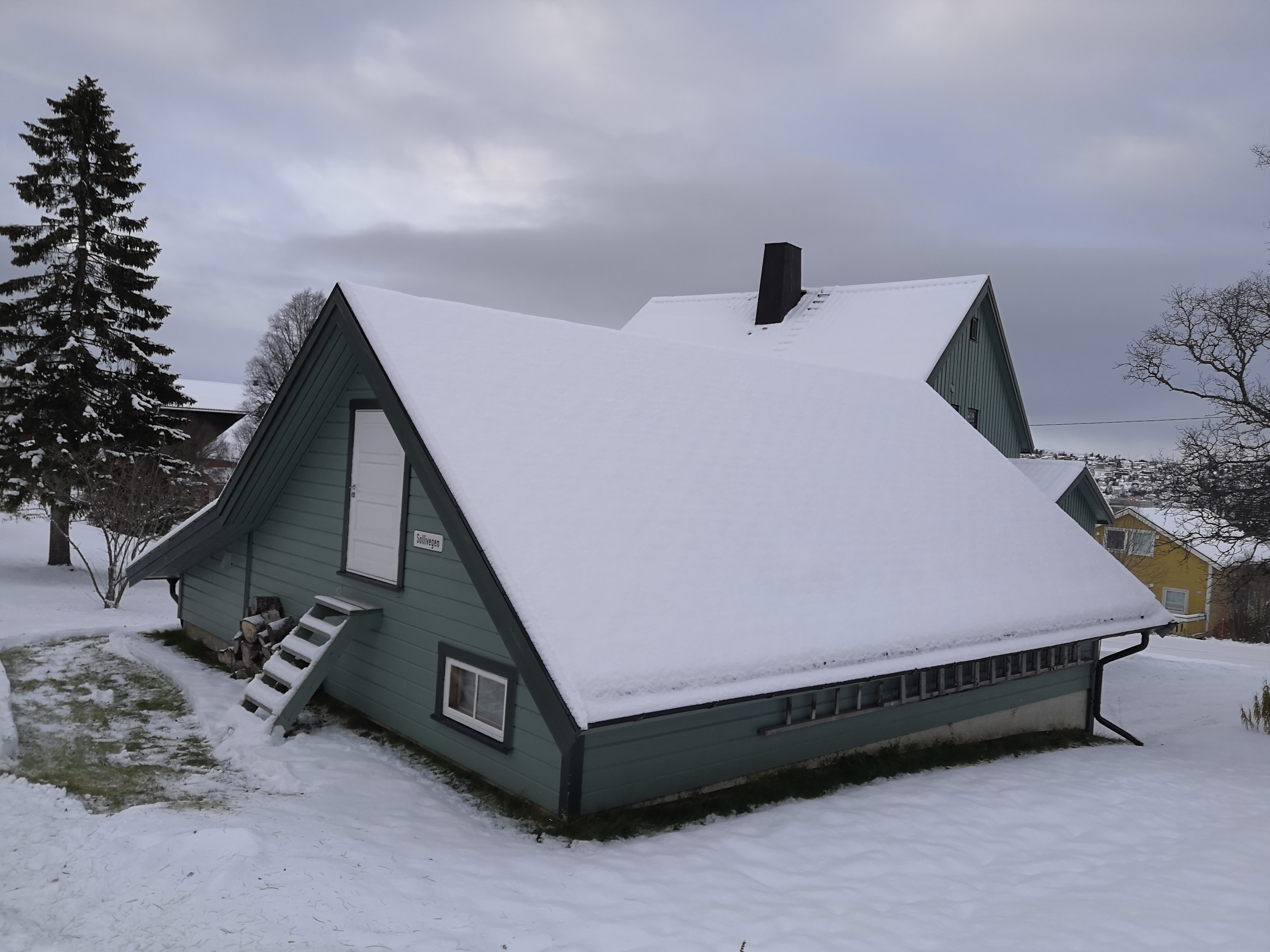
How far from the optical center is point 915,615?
877 cm

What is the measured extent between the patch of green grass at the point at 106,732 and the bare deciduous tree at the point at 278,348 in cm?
3238

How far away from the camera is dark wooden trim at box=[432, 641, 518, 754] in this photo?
6883 millimetres

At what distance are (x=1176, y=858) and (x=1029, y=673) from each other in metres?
4.24

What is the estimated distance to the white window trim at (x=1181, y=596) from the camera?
3822 centimetres

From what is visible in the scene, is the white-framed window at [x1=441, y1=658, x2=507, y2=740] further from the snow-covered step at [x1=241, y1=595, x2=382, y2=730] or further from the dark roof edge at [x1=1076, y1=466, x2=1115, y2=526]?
the dark roof edge at [x1=1076, y1=466, x2=1115, y2=526]

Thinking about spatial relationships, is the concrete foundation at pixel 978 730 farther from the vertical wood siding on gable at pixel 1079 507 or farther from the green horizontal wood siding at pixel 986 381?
the green horizontal wood siding at pixel 986 381

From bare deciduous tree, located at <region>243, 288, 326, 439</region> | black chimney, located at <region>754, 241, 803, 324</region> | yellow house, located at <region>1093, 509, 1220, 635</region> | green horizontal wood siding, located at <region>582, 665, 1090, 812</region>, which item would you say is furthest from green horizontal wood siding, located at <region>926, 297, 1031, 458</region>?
bare deciduous tree, located at <region>243, 288, 326, 439</region>

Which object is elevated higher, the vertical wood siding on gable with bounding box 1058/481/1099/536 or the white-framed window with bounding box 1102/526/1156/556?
the vertical wood siding on gable with bounding box 1058/481/1099/536

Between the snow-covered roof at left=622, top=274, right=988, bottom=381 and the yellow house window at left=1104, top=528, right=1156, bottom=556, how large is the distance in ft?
71.9

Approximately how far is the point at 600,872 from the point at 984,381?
60.3 ft

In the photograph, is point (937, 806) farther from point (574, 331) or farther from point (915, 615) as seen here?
point (574, 331)

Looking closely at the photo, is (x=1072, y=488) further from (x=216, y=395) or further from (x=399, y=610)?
(x=216, y=395)

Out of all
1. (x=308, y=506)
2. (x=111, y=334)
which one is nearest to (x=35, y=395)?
(x=111, y=334)

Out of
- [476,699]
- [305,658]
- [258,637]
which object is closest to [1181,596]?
[476,699]
